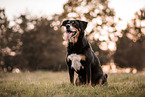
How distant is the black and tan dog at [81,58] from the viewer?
4164 mm

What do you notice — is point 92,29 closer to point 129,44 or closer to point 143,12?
point 129,44

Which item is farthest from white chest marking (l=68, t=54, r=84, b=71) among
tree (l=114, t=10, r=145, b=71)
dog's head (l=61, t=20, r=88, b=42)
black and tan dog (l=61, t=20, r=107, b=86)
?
tree (l=114, t=10, r=145, b=71)

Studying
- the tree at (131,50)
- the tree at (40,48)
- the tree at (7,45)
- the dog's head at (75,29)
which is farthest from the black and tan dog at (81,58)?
the tree at (131,50)

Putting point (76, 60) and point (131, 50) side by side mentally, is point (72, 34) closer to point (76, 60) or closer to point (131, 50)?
point (76, 60)

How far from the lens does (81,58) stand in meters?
4.15

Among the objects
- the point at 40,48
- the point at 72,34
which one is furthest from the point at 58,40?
the point at 72,34

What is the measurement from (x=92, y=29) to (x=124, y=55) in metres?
9.64

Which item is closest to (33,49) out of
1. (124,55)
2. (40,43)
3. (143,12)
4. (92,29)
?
(40,43)

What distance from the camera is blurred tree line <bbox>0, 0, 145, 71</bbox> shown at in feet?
53.3

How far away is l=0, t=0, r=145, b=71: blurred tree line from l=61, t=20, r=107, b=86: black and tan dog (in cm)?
1117

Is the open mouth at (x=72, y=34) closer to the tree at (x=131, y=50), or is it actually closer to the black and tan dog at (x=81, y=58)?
the black and tan dog at (x=81, y=58)

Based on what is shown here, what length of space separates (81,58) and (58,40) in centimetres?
1654

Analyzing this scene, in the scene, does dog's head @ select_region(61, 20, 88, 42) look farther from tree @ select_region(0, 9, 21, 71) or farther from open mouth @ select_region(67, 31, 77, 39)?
tree @ select_region(0, 9, 21, 71)

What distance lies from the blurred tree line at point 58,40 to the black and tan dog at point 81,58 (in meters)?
11.2
